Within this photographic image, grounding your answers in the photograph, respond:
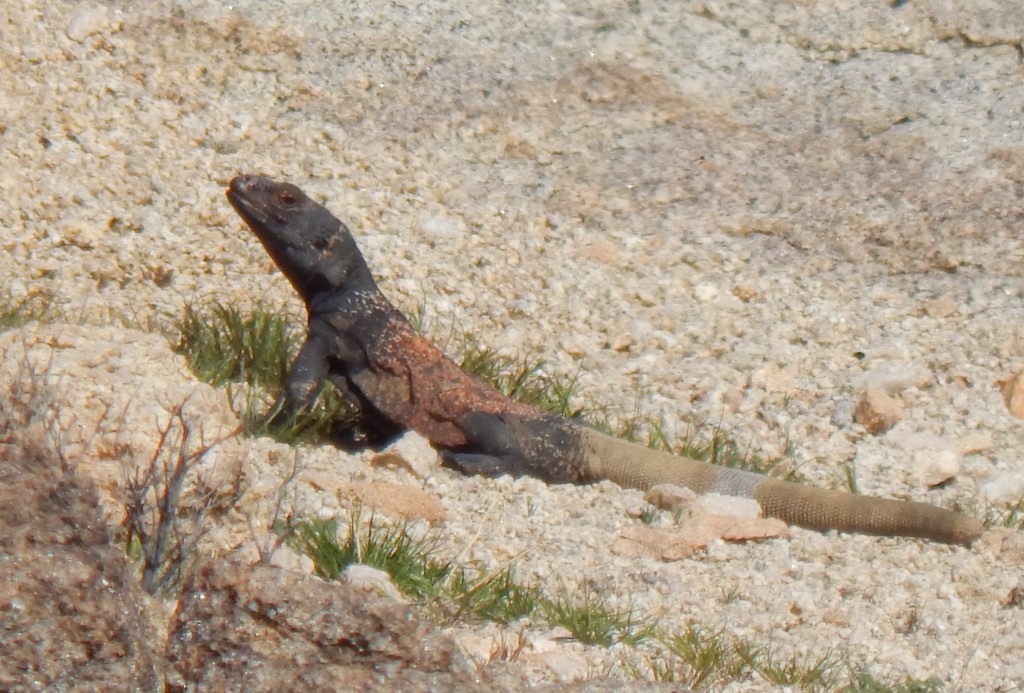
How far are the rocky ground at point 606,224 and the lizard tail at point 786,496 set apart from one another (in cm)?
9

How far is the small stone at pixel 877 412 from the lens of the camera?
6.46m

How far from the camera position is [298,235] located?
638 centimetres

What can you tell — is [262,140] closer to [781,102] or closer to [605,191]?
[605,191]

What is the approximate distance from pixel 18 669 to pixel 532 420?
3590 mm

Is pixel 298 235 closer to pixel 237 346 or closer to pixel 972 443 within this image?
pixel 237 346

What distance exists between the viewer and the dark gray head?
6328 mm

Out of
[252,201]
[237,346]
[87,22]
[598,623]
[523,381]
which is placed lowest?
[523,381]

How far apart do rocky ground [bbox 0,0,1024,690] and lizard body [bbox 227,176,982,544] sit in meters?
0.30

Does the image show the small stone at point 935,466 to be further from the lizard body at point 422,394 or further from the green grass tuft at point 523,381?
the green grass tuft at point 523,381

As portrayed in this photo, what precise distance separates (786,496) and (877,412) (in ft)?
3.45

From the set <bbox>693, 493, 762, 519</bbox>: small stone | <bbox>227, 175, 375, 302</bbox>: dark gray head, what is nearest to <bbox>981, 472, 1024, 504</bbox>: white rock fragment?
<bbox>693, 493, 762, 519</bbox>: small stone

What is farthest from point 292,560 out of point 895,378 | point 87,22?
point 87,22

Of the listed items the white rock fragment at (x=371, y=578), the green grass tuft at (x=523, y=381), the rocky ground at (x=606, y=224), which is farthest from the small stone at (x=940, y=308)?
the white rock fragment at (x=371, y=578)

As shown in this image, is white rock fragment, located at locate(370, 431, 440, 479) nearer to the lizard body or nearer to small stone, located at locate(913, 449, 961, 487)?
the lizard body
